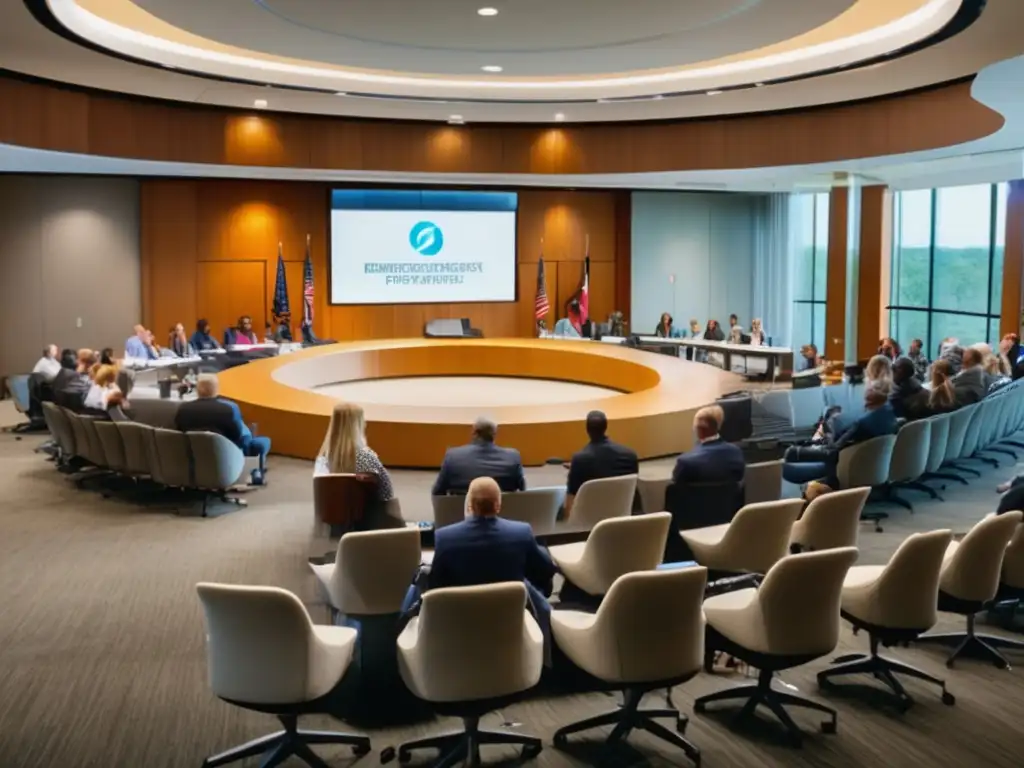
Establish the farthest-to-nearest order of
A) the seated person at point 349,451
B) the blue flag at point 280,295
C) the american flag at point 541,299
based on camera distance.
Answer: the american flag at point 541,299 → the blue flag at point 280,295 → the seated person at point 349,451

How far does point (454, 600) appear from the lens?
3834 mm

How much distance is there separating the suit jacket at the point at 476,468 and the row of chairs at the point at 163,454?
266 centimetres

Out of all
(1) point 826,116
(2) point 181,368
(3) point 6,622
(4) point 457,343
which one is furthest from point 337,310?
(3) point 6,622

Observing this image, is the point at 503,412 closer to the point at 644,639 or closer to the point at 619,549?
the point at 619,549

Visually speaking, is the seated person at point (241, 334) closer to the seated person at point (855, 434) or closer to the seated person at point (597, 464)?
the seated person at point (855, 434)

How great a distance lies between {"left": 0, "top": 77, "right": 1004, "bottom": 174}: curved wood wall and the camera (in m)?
12.8

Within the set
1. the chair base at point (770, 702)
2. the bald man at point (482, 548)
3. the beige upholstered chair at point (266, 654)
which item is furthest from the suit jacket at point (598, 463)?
the beige upholstered chair at point (266, 654)

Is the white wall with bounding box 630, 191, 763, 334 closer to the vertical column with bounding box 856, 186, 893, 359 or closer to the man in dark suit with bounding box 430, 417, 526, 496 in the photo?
the vertical column with bounding box 856, 186, 893, 359

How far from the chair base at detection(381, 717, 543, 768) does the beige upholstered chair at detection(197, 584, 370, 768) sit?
333mm

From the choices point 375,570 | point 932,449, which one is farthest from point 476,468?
point 932,449

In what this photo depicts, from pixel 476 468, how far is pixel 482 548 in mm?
2144

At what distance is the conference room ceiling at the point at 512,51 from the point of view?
9.23 m

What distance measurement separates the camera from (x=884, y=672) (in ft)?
16.0

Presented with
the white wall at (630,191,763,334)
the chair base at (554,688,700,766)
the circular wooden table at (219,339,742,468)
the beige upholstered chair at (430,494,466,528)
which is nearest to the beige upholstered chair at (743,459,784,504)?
the beige upholstered chair at (430,494,466,528)
